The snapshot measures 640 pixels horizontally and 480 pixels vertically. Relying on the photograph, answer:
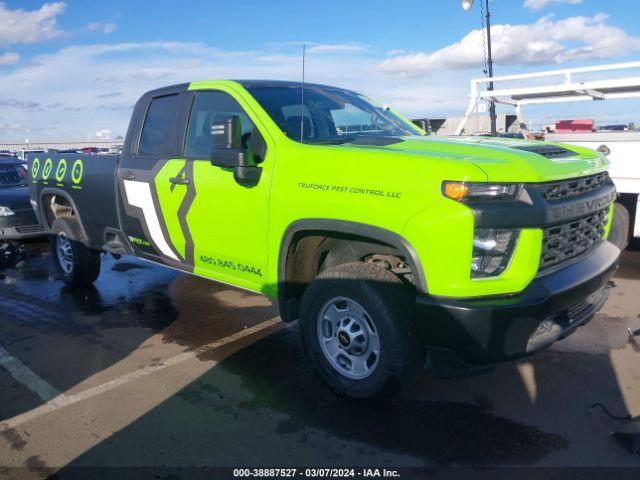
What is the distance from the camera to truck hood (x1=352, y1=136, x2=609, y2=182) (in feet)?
9.84

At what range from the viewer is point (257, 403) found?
12.2ft

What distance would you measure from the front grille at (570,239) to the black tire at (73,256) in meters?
4.92

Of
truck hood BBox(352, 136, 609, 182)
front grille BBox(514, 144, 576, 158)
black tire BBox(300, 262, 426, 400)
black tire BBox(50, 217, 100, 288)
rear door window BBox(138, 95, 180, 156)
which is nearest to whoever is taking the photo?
truck hood BBox(352, 136, 609, 182)

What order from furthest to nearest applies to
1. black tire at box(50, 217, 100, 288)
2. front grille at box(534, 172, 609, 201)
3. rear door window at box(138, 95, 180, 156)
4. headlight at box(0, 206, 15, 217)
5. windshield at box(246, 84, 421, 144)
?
headlight at box(0, 206, 15, 217) < black tire at box(50, 217, 100, 288) < rear door window at box(138, 95, 180, 156) < windshield at box(246, 84, 421, 144) < front grille at box(534, 172, 609, 201)

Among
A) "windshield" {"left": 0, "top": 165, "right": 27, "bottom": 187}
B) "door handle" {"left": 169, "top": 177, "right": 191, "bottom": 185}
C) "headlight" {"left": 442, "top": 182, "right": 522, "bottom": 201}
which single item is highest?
"windshield" {"left": 0, "top": 165, "right": 27, "bottom": 187}

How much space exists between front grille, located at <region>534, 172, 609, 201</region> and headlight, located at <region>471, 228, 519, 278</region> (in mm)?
→ 342

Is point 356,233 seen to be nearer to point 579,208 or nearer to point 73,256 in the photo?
point 579,208

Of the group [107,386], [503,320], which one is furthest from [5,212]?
[503,320]

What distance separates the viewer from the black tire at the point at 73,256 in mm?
6246

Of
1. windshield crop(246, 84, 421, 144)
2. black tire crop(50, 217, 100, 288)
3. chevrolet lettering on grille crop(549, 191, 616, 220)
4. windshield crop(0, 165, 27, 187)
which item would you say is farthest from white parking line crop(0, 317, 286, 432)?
windshield crop(0, 165, 27, 187)

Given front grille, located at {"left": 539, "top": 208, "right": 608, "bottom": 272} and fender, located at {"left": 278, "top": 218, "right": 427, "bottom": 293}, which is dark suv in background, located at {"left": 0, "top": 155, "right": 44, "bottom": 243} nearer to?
fender, located at {"left": 278, "top": 218, "right": 427, "bottom": 293}

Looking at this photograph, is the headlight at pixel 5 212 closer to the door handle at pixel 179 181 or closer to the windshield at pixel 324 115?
the door handle at pixel 179 181

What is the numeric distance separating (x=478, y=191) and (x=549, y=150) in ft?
3.30

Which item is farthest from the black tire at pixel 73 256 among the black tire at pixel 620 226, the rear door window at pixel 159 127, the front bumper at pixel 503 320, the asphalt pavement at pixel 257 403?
the black tire at pixel 620 226
